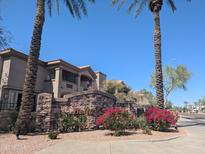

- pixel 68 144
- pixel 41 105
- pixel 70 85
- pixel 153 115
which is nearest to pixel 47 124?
pixel 41 105

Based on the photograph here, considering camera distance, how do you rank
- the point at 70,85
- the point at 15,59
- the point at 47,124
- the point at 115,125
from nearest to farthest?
the point at 115,125
the point at 47,124
the point at 15,59
the point at 70,85

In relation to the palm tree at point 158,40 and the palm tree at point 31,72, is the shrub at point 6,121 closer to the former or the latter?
the palm tree at point 31,72

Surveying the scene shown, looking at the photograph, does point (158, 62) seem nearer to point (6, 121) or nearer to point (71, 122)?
point (71, 122)

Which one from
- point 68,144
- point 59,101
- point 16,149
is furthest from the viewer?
point 59,101

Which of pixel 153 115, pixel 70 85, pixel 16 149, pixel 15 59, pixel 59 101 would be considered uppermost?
pixel 15 59

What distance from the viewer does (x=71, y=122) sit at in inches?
522

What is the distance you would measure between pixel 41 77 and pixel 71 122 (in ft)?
48.3

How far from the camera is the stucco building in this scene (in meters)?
21.2

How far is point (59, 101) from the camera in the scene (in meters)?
13.8

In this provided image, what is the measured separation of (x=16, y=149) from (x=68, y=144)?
2.18m

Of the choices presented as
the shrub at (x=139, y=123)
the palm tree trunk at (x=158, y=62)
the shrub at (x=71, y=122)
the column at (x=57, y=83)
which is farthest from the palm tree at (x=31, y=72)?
the column at (x=57, y=83)

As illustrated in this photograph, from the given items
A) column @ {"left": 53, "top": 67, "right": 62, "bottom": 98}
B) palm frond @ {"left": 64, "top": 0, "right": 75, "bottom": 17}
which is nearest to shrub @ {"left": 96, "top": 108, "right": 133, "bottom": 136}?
palm frond @ {"left": 64, "top": 0, "right": 75, "bottom": 17}

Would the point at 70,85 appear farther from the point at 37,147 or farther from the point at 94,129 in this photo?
the point at 37,147

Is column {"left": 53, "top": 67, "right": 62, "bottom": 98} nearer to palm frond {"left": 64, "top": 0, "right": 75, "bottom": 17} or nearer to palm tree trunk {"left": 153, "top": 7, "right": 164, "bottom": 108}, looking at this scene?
palm frond {"left": 64, "top": 0, "right": 75, "bottom": 17}
